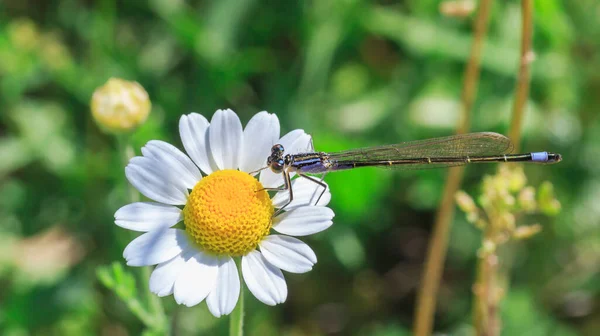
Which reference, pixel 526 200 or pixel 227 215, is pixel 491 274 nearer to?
pixel 526 200

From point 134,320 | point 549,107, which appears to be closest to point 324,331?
point 134,320

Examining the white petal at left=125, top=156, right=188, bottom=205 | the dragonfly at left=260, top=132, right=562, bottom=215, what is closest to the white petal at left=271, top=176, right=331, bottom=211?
the dragonfly at left=260, top=132, right=562, bottom=215

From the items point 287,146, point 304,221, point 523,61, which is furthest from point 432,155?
point 304,221

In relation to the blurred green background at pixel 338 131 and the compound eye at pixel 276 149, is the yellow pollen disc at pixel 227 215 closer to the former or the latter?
the compound eye at pixel 276 149

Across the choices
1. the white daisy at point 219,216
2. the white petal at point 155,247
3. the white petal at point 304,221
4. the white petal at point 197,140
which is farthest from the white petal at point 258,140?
the white petal at point 155,247

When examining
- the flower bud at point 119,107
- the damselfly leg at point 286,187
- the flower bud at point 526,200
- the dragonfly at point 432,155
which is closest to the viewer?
the damselfly leg at point 286,187

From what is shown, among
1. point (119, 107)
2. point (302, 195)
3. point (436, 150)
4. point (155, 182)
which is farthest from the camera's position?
point (436, 150)

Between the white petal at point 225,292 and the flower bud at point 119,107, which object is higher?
the flower bud at point 119,107
